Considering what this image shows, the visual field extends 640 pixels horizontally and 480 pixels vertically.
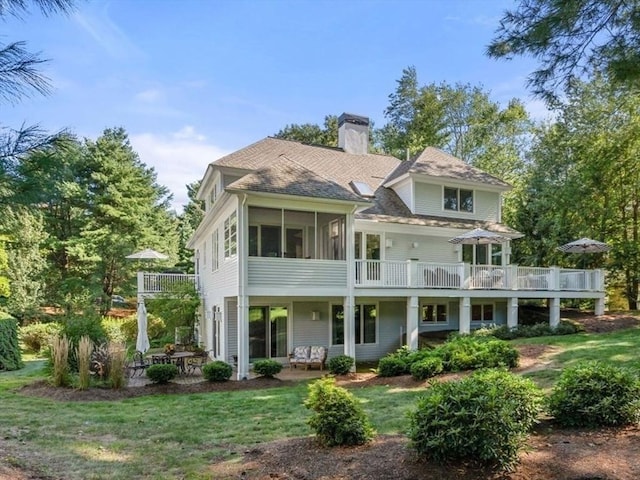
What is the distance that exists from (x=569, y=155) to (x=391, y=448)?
2293cm

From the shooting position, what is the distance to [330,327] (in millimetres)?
15969

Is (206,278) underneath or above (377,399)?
above

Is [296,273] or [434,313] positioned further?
[434,313]

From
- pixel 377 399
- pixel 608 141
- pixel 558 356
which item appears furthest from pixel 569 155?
pixel 377 399

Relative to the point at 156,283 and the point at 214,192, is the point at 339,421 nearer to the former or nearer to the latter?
the point at 214,192

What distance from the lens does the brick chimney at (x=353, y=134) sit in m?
21.3

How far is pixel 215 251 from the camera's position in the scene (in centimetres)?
1692

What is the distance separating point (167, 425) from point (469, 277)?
39.7ft

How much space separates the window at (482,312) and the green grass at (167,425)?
725 cm

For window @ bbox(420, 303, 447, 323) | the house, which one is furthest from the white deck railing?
window @ bbox(420, 303, 447, 323)

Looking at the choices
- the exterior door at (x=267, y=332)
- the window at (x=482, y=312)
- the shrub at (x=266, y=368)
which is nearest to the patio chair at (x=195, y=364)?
the exterior door at (x=267, y=332)

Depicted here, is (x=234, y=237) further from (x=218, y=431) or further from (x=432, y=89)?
(x=432, y=89)

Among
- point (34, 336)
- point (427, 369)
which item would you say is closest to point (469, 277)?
point (427, 369)

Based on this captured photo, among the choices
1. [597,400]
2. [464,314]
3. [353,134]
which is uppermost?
[353,134]
